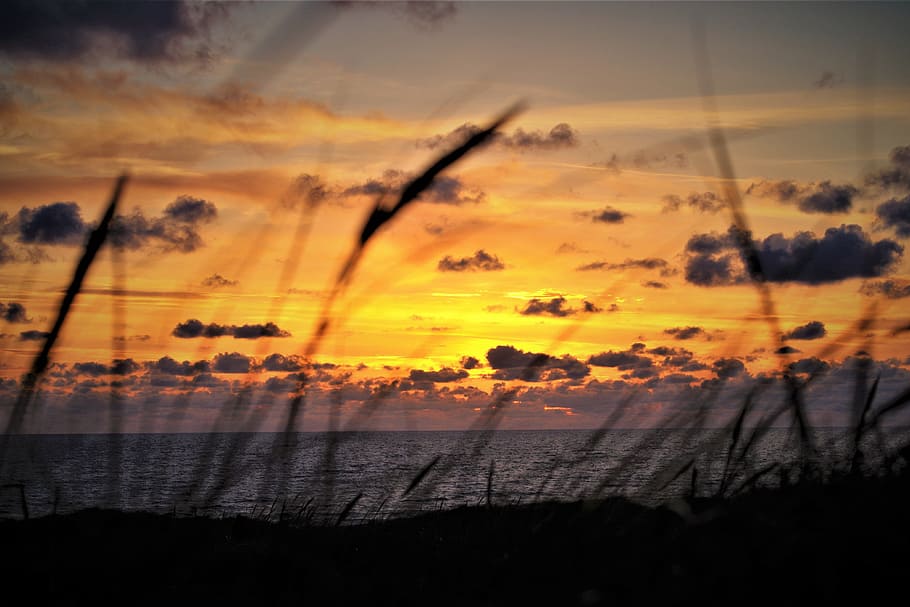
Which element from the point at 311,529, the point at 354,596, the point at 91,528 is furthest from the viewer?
the point at 311,529

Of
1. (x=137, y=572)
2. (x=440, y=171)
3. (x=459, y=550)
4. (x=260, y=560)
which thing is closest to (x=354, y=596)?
(x=260, y=560)

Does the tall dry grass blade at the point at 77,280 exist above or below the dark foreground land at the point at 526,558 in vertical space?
above

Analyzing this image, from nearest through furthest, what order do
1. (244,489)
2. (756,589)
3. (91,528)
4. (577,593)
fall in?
(756,589), (577,593), (91,528), (244,489)

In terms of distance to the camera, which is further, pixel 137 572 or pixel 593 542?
pixel 137 572

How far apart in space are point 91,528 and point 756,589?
3707 millimetres

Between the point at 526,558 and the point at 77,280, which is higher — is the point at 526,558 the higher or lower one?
the lower one

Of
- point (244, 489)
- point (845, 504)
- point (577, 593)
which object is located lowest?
point (244, 489)

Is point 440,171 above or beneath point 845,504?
above

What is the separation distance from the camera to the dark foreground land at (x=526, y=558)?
2199 millimetres

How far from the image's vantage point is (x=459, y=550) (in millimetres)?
3912

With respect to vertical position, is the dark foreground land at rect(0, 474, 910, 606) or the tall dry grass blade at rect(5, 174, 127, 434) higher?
the tall dry grass blade at rect(5, 174, 127, 434)

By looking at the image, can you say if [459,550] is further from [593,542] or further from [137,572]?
[137,572]

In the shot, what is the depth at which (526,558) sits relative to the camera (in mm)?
3008

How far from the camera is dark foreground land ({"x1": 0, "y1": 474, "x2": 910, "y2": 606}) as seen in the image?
7.22ft
